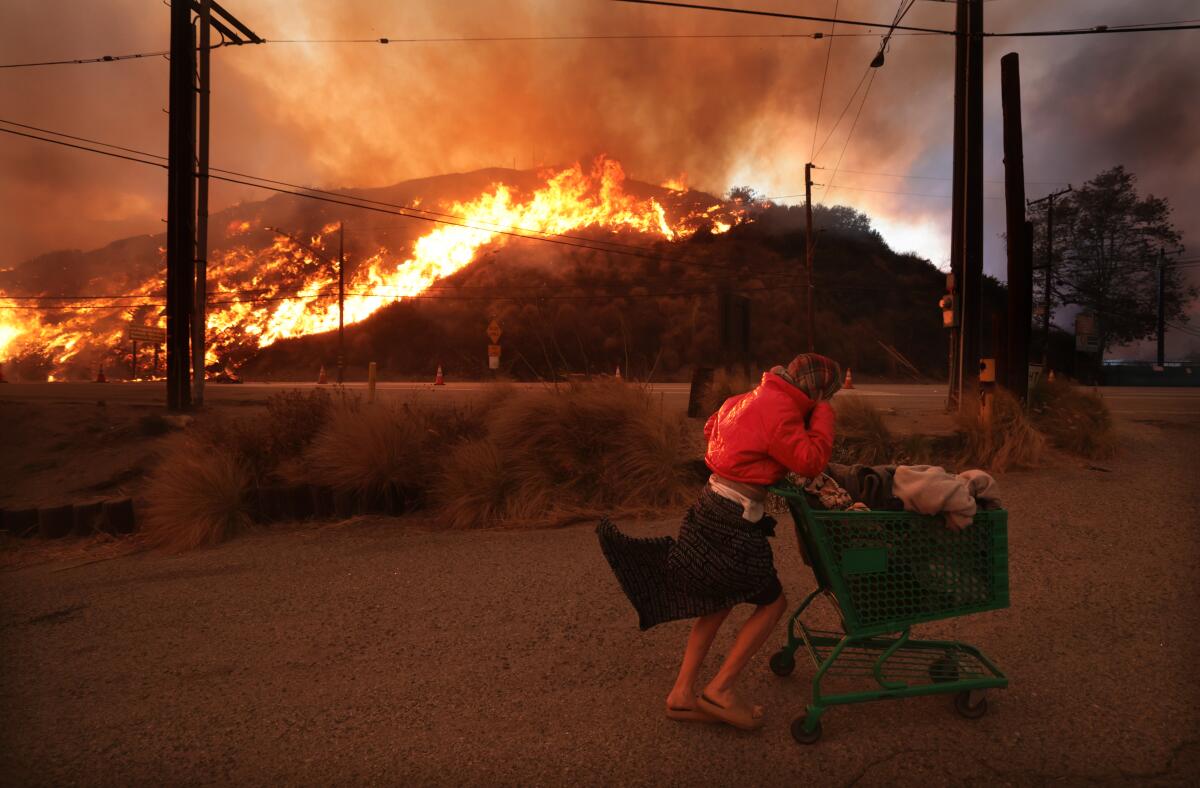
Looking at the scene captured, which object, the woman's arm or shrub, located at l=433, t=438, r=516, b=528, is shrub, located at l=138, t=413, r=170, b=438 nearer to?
shrub, located at l=433, t=438, r=516, b=528

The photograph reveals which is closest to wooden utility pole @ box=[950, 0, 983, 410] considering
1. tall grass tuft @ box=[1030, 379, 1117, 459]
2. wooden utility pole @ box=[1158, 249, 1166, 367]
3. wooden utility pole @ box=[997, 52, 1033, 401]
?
wooden utility pole @ box=[997, 52, 1033, 401]

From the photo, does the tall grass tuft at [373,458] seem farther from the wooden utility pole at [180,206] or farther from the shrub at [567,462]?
the wooden utility pole at [180,206]

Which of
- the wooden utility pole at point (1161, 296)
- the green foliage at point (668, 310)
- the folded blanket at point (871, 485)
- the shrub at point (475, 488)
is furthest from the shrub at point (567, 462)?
the wooden utility pole at point (1161, 296)

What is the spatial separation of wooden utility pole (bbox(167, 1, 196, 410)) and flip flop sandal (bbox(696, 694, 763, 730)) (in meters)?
13.0

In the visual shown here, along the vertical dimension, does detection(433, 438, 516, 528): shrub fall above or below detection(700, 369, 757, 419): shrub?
below

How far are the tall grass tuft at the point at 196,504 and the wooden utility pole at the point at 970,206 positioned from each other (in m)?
10.2

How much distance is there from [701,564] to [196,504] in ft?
18.7

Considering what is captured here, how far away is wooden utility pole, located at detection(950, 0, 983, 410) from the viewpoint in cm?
1130

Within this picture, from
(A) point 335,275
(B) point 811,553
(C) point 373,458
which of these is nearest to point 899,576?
(B) point 811,553

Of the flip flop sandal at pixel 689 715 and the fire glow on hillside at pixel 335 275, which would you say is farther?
the fire glow on hillside at pixel 335 275

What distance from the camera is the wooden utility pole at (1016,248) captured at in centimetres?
1038

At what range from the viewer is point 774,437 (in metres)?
2.68

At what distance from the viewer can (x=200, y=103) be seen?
15031mm

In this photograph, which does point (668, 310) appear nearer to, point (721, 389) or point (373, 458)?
point (721, 389)
